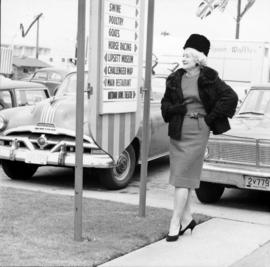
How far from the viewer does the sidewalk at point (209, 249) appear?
5.46 metres

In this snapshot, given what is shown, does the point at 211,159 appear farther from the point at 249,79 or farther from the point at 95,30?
the point at 249,79

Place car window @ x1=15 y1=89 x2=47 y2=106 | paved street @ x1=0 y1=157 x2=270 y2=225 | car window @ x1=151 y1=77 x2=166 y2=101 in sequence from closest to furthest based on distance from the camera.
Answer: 1. paved street @ x1=0 y1=157 x2=270 y2=225
2. car window @ x1=15 y1=89 x2=47 y2=106
3. car window @ x1=151 y1=77 x2=166 y2=101

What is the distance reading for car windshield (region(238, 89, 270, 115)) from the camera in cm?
882

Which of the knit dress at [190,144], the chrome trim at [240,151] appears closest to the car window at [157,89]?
the chrome trim at [240,151]

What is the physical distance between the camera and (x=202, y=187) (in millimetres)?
8133

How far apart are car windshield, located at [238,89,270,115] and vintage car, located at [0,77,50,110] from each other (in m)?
3.80

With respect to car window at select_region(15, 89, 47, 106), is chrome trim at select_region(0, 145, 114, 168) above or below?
below

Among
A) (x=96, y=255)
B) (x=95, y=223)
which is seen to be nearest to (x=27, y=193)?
(x=95, y=223)

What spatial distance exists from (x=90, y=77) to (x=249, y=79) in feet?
50.1

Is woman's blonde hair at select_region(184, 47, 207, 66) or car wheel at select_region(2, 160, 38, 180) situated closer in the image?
woman's blonde hair at select_region(184, 47, 207, 66)

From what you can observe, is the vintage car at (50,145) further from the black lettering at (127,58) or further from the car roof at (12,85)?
the black lettering at (127,58)

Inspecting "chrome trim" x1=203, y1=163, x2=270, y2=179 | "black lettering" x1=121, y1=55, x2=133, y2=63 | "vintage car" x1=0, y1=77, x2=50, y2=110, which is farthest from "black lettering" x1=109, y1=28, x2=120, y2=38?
"vintage car" x1=0, y1=77, x2=50, y2=110

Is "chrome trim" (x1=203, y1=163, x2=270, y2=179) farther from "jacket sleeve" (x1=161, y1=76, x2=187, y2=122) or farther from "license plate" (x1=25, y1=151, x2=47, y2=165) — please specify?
"license plate" (x1=25, y1=151, x2=47, y2=165)

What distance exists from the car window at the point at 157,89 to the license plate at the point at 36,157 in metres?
2.80
